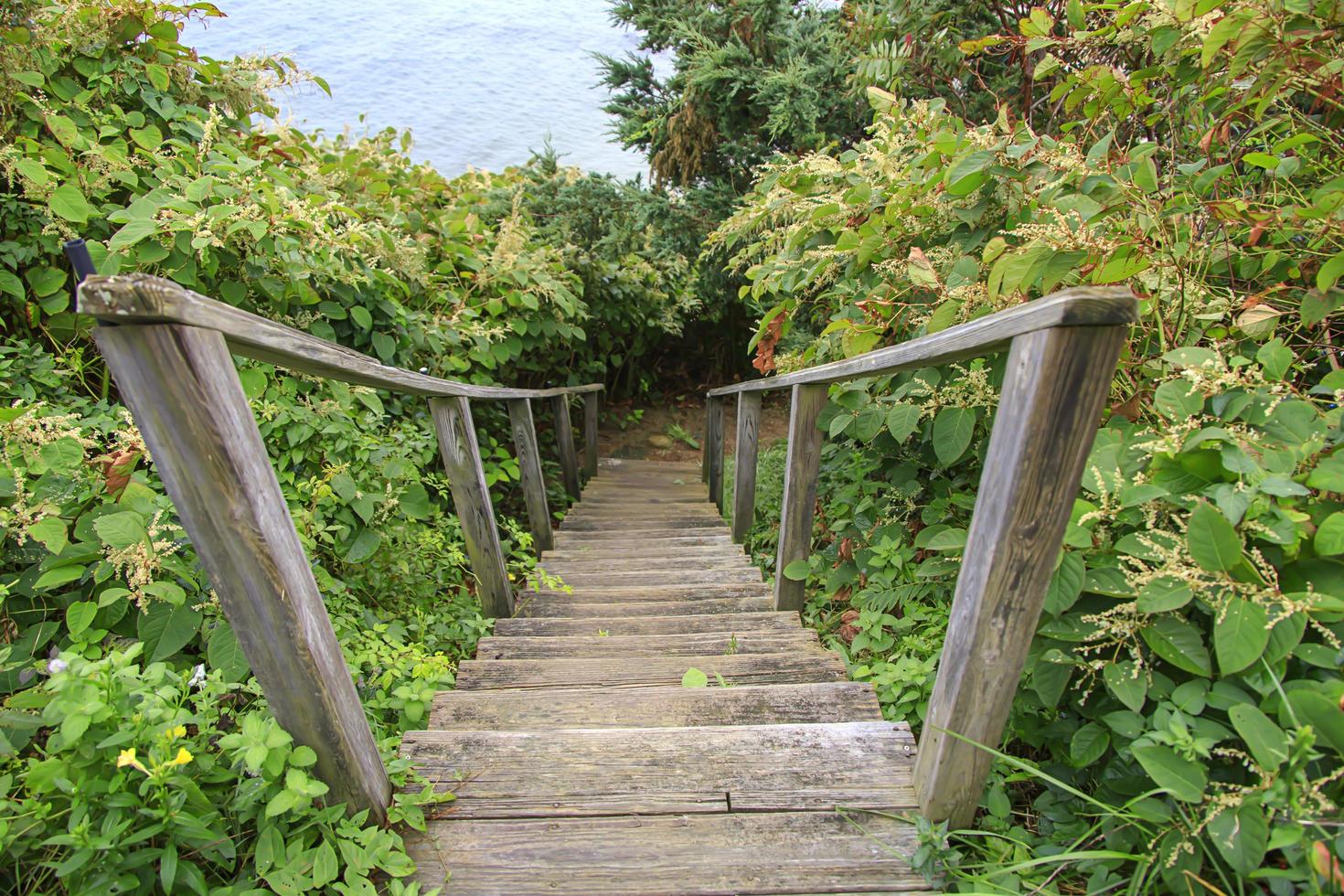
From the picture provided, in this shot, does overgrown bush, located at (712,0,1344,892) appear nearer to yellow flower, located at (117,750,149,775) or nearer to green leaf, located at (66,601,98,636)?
yellow flower, located at (117,750,149,775)

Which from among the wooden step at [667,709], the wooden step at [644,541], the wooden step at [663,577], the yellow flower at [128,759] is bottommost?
the wooden step at [644,541]

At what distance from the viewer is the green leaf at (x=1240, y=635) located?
3.01ft

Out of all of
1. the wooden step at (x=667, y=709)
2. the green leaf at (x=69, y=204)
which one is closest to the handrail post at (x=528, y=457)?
the green leaf at (x=69, y=204)

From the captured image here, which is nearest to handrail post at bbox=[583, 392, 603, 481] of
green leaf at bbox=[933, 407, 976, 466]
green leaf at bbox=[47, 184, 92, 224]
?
green leaf at bbox=[47, 184, 92, 224]

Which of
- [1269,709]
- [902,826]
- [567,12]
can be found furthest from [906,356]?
[567,12]

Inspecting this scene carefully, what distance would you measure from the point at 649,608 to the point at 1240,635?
6.76ft

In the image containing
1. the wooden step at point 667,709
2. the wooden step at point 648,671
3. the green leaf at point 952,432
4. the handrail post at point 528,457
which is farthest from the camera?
the handrail post at point 528,457

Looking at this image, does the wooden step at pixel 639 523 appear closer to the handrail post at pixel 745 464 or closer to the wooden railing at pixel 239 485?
the handrail post at pixel 745 464

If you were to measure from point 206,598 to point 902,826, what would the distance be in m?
1.55

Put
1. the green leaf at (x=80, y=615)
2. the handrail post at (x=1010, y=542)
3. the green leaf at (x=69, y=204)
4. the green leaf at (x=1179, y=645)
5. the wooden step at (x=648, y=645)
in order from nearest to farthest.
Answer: the handrail post at (x=1010, y=542), the green leaf at (x=1179, y=645), the green leaf at (x=80, y=615), the green leaf at (x=69, y=204), the wooden step at (x=648, y=645)

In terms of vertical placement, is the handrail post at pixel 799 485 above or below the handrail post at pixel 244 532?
below

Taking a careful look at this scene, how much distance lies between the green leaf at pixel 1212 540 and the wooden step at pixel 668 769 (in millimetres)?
650

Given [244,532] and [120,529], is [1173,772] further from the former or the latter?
[120,529]

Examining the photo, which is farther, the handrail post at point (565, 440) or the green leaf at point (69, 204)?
the handrail post at point (565, 440)
